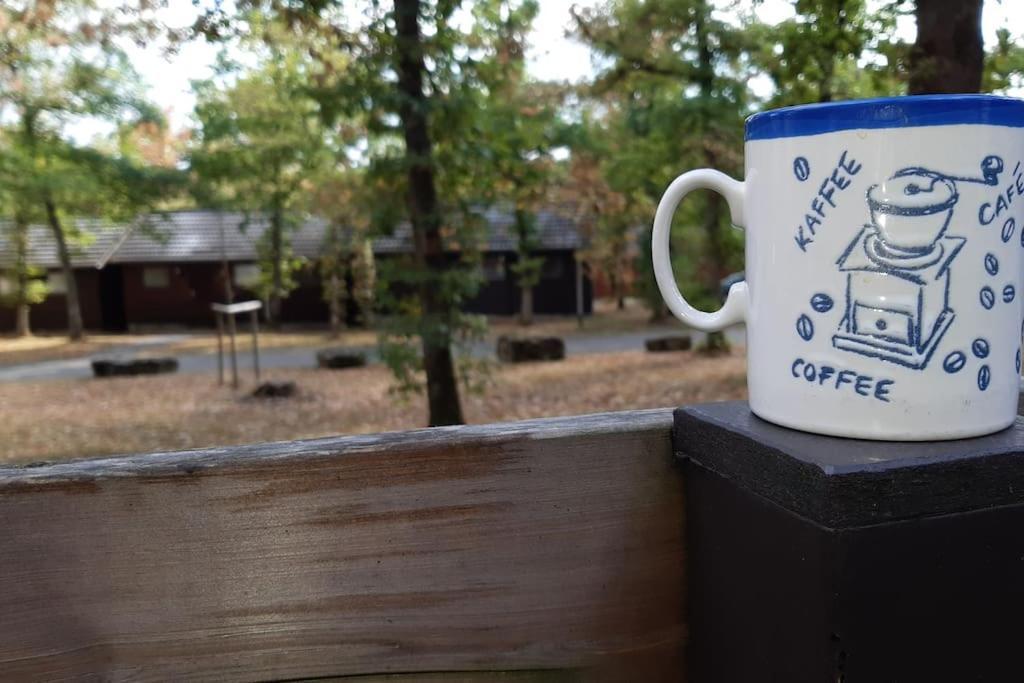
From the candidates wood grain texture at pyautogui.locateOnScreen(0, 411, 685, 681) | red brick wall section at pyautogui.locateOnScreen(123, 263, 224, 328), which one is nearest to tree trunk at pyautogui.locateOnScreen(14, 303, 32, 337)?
red brick wall section at pyautogui.locateOnScreen(123, 263, 224, 328)

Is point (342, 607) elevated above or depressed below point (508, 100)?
below

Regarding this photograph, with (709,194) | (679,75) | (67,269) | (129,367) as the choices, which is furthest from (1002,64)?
(67,269)

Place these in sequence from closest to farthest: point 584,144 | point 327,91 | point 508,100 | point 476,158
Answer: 1. point 327,91
2. point 476,158
3. point 508,100
4. point 584,144

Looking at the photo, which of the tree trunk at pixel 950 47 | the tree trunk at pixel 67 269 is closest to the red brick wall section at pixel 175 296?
the tree trunk at pixel 67 269

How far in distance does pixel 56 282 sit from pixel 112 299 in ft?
6.71

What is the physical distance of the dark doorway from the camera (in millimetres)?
26328

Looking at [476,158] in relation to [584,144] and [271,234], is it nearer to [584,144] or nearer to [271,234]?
[584,144]

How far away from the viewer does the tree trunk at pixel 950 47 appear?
134 inches

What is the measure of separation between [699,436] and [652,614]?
265mm

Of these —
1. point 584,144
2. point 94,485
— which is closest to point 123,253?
point 584,144

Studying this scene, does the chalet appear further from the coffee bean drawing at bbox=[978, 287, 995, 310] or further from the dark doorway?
the coffee bean drawing at bbox=[978, 287, 995, 310]

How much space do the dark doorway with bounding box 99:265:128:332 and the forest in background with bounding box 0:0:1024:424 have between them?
14.0 feet

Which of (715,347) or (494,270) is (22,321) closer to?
(494,270)

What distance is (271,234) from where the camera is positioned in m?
22.5
